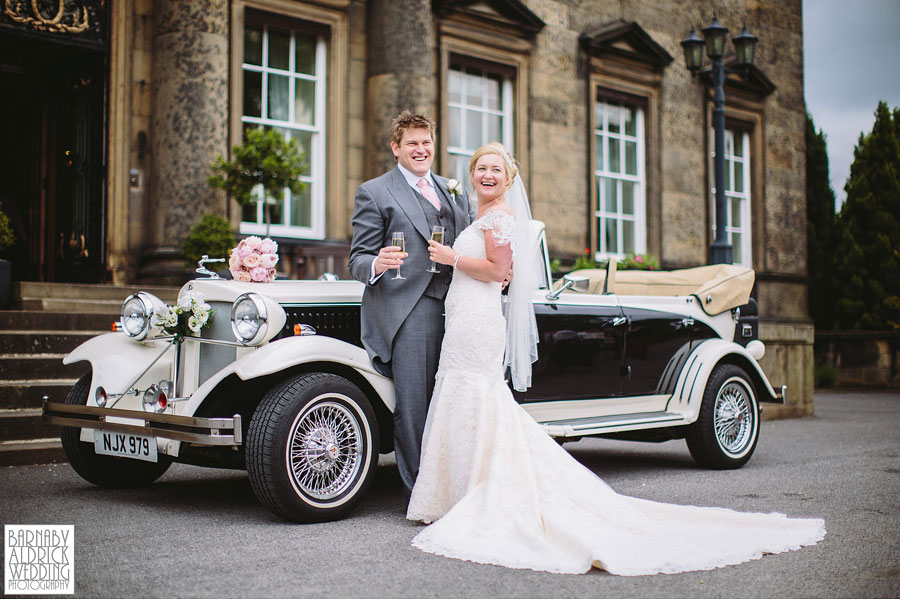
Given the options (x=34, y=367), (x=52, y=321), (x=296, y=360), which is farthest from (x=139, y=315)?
(x=52, y=321)

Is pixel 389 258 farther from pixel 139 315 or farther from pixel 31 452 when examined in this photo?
pixel 31 452

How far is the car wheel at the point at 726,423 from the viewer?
7.03 metres

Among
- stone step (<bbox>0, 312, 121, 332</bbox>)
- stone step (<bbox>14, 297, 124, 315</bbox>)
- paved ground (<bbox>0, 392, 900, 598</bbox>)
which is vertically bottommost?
paved ground (<bbox>0, 392, 900, 598</bbox>)

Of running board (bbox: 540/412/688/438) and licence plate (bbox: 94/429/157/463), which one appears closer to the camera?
licence plate (bbox: 94/429/157/463)

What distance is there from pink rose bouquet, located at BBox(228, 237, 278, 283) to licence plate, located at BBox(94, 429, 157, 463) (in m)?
1.06

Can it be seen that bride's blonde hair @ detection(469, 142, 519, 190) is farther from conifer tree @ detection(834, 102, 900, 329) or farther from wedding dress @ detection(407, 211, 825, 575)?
conifer tree @ detection(834, 102, 900, 329)

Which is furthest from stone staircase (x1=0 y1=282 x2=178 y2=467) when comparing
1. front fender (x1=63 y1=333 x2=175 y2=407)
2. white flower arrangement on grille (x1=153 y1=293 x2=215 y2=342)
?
white flower arrangement on grille (x1=153 y1=293 x2=215 y2=342)

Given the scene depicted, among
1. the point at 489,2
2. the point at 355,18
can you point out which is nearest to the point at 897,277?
the point at 489,2

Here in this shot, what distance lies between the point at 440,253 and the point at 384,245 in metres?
0.57

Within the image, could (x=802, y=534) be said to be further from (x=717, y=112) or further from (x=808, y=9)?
(x=808, y=9)

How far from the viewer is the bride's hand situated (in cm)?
500

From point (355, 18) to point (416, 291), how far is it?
7925 mm

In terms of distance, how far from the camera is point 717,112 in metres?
11.8

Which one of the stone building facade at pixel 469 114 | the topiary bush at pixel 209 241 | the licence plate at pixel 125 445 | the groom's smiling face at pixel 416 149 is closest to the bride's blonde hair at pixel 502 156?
the groom's smiling face at pixel 416 149
